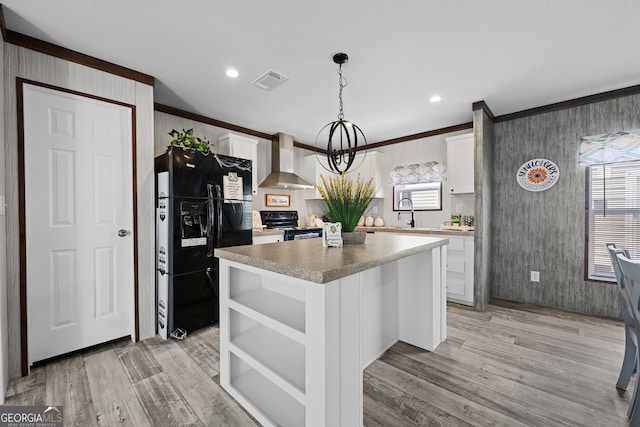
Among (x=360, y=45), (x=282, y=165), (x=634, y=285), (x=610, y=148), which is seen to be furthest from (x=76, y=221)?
(x=610, y=148)

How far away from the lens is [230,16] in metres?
1.72

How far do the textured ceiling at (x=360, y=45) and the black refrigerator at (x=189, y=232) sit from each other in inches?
32.3

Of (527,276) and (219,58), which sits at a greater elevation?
(219,58)

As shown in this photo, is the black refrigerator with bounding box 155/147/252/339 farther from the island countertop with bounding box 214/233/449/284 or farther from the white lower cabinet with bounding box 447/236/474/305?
the white lower cabinet with bounding box 447/236/474/305

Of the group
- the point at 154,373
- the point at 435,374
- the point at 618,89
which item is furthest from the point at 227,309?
the point at 618,89

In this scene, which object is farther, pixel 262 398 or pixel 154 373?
pixel 154 373

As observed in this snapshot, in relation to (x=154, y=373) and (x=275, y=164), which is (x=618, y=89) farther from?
(x=154, y=373)

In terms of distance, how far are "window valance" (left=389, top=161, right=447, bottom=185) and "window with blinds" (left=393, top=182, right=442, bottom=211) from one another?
0.12 meters

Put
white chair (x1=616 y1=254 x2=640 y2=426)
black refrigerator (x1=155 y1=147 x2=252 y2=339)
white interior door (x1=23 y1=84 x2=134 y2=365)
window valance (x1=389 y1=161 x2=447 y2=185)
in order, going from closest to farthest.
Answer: white chair (x1=616 y1=254 x2=640 y2=426) < white interior door (x1=23 y1=84 x2=134 y2=365) < black refrigerator (x1=155 y1=147 x2=252 y2=339) < window valance (x1=389 y1=161 x2=447 y2=185)

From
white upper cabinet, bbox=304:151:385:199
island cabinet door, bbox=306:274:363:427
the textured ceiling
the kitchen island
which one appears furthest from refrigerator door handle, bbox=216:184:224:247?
white upper cabinet, bbox=304:151:385:199

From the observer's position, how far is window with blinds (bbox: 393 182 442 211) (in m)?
4.29

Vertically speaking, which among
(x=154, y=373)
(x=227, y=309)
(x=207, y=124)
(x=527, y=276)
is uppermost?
(x=207, y=124)

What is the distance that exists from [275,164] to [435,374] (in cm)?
352

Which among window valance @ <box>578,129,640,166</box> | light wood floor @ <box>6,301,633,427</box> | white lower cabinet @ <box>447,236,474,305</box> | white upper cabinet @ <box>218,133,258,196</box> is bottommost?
light wood floor @ <box>6,301,633,427</box>
